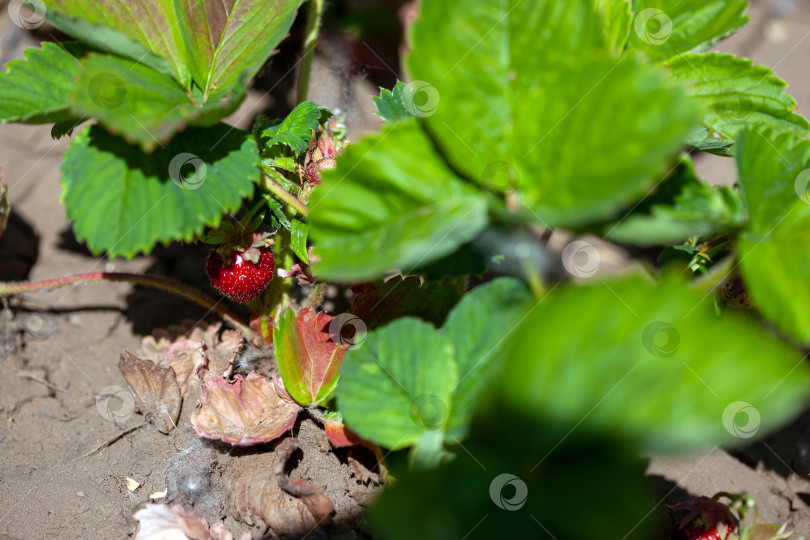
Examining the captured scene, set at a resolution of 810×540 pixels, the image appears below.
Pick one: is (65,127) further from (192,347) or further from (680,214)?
(680,214)

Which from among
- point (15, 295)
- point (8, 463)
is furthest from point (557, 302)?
point (15, 295)

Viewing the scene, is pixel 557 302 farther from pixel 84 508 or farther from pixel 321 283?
pixel 84 508

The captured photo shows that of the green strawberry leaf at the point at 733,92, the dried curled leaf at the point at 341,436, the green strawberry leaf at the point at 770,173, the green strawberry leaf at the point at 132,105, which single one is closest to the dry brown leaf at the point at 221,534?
the dried curled leaf at the point at 341,436

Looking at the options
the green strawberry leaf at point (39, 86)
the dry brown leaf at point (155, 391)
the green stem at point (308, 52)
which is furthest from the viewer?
the green stem at point (308, 52)

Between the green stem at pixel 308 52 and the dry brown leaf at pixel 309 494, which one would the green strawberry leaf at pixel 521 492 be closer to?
the dry brown leaf at pixel 309 494

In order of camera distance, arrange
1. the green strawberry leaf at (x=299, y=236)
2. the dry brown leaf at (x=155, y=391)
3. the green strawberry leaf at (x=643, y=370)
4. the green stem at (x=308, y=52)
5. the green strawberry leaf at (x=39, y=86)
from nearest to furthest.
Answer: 1. the green strawberry leaf at (x=643, y=370)
2. the green strawberry leaf at (x=39, y=86)
3. the green strawberry leaf at (x=299, y=236)
4. the dry brown leaf at (x=155, y=391)
5. the green stem at (x=308, y=52)

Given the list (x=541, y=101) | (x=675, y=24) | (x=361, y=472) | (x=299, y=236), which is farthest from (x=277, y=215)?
(x=675, y=24)
